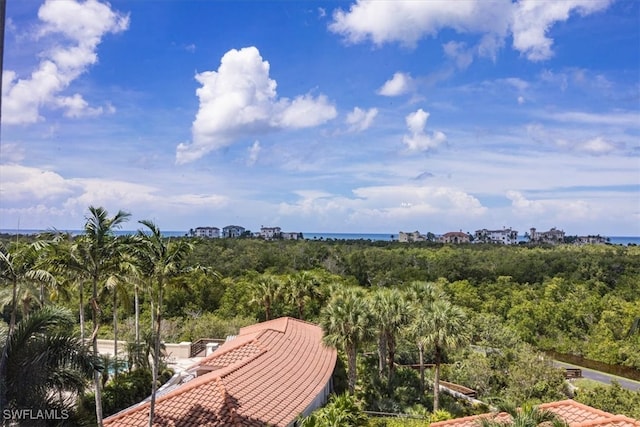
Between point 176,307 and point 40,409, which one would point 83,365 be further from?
point 176,307

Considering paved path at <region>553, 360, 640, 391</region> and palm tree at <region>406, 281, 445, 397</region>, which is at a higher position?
palm tree at <region>406, 281, 445, 397</region>

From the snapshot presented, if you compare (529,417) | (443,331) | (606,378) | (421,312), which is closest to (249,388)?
(443,331)

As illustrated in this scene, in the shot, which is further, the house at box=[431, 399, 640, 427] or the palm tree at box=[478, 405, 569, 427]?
the house at box=[431, 399, 640, 427]

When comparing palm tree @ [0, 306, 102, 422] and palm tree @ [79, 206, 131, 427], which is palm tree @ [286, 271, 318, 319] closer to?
palm tree @ [79, 206, 131, 427]

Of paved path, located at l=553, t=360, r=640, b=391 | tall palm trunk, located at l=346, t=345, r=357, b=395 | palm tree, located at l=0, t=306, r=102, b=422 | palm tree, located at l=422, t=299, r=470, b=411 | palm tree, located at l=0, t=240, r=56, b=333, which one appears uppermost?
palm tree, located at l=0, t=240, r=56, b=333

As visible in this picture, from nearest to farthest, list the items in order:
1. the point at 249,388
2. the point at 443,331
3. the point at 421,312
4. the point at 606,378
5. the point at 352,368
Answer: the point at 249,388
the point at 443,331
the point at 352,368
the point at 421,312
the point at 606,378

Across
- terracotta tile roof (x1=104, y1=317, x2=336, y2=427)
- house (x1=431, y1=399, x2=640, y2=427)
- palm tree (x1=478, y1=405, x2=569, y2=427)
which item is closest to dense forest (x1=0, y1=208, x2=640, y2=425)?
palm tree (x1=478, y1=405, x2=569, y2=427)

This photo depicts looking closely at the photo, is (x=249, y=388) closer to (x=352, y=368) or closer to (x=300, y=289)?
(x=352, y=368)

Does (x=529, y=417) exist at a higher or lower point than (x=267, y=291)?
higher
